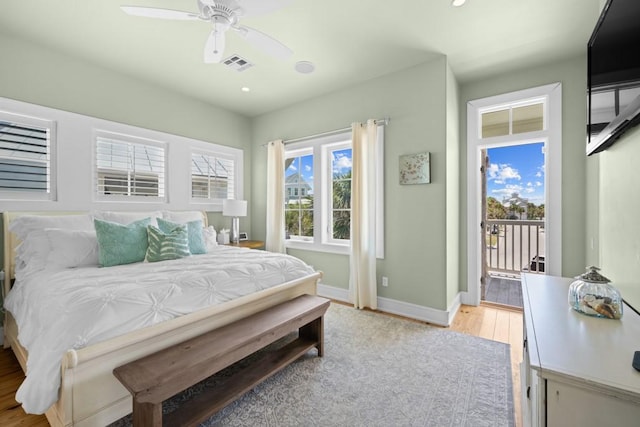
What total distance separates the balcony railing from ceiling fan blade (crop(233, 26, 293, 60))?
4061 mm

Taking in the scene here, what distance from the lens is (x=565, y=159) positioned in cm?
290

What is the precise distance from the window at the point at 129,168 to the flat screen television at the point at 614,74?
4.16 meters

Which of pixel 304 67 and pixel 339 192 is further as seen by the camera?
pixel 339 192

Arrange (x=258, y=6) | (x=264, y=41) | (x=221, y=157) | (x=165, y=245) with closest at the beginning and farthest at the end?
(x=258, y=6) < (x=264, y=41) < (x=165, y=245) < (x=221, y=157)

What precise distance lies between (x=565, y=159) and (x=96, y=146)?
16.6 ft

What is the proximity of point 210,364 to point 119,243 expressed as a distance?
1509 millimetres

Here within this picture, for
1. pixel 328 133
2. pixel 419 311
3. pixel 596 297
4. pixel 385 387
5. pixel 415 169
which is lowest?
pixel 385 387

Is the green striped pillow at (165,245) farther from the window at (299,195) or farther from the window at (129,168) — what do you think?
the window at (299,195)

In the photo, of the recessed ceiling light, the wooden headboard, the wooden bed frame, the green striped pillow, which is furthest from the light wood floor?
the recessed ceiling light

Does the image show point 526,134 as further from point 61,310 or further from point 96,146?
point 96,146

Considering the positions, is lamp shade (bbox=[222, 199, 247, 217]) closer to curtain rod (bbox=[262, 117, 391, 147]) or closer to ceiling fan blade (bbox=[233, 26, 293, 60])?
curtain rod (bbox=[262, 117, 391, 147])

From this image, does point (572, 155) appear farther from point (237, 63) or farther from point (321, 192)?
point (237, 63)

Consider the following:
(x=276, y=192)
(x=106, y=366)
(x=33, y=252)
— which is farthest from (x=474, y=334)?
(x=33, y=252)

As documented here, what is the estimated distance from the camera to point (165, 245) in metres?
2.49
